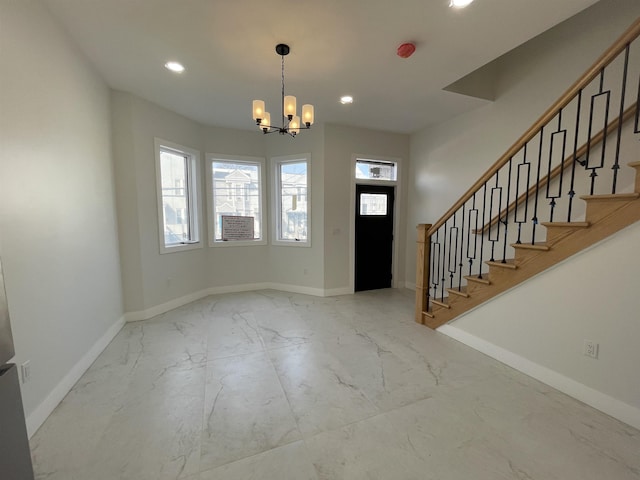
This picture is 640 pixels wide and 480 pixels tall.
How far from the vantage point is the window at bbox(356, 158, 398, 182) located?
463 cm

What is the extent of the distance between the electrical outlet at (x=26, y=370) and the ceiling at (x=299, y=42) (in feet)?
8.20

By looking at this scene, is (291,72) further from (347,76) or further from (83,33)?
(83,33)

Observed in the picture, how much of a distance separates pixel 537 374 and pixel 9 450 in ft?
10.9

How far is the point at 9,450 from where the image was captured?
1.05 meters

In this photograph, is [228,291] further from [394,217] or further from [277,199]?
[394,217]

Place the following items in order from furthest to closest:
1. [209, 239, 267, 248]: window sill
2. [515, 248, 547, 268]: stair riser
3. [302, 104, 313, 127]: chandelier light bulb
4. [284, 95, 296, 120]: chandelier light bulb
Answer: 1. [209, 239, 267, 248]: window sill
2. [302, 104, 313, 127]: chandelier light bulb
3. [284, 95, 296, 120]: chandelier light bulb
4. [515, 248, 547, 268]: stair riser

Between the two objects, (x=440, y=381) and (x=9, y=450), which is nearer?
(x=9, y=450)

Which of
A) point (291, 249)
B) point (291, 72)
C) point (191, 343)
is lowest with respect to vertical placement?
point (191, 343)

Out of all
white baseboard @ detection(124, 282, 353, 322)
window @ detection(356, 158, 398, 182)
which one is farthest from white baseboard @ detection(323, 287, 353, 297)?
window @ detection(356, 158, 398, 182)

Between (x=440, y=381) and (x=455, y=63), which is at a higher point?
(x=455, y=63)

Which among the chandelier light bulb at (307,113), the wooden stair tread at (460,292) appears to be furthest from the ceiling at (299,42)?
the wooden stair tread at (460,292)

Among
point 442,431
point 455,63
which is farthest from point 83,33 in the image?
point 442,431

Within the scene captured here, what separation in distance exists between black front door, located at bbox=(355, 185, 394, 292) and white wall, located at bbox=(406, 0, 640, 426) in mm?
1062

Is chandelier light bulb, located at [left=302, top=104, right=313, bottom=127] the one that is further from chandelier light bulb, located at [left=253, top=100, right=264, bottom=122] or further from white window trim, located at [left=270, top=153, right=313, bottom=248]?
white window trim, located at [left=270, top=153, right=313, bottom=248]
